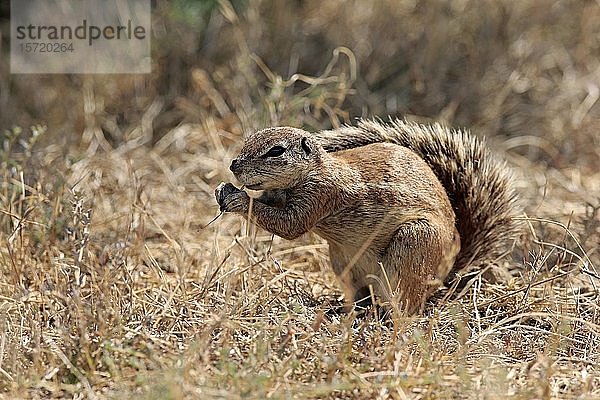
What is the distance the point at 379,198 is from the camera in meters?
3.92

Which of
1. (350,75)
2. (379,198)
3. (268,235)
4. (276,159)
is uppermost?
(350,75)

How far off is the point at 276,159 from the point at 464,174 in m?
0.98

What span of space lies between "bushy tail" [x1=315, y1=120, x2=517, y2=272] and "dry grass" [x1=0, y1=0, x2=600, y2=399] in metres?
0.19

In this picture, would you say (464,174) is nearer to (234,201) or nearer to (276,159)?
(276,159)

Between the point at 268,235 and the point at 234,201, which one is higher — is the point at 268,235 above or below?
below

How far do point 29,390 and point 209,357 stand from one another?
2.15 feet

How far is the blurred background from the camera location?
653cm

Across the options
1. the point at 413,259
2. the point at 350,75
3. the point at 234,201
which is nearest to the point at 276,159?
the point at 234,201

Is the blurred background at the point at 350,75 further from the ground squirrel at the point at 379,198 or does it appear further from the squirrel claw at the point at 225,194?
the squirrel claw at the point at 225,194

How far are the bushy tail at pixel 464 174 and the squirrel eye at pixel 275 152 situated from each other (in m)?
0.48

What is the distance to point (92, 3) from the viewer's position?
6969 mm

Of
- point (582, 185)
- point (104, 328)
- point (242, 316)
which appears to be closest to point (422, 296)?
point (242, 316)

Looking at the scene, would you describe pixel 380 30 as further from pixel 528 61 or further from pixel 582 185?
pixel 582 185

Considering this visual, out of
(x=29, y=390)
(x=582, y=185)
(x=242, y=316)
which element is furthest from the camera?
(x=582, y=185)
